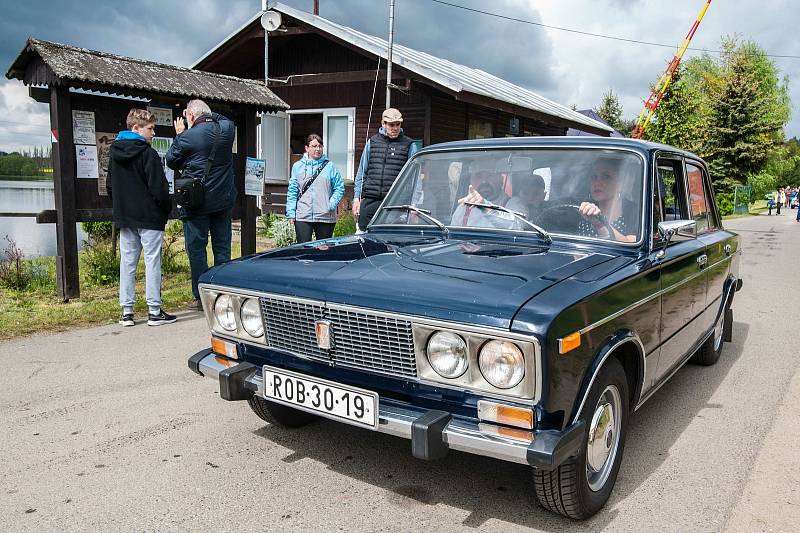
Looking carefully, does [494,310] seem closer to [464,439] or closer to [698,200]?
[464,439]

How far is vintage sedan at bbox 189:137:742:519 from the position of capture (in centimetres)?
251

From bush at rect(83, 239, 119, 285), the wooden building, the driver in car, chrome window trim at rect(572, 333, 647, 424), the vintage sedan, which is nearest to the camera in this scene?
the vintage sedan

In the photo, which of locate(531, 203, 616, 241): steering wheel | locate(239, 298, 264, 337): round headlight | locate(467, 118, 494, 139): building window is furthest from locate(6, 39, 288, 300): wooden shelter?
locate(467, 118, 494, 139): building window

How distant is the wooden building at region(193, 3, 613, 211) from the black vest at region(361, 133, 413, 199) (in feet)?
25.6

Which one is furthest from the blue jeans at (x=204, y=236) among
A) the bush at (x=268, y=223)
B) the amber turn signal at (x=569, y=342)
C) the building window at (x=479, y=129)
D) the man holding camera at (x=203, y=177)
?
the building window at (x=479, y=129)

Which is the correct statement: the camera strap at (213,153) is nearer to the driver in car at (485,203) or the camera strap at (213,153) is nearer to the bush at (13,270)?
the bush at (13,270)

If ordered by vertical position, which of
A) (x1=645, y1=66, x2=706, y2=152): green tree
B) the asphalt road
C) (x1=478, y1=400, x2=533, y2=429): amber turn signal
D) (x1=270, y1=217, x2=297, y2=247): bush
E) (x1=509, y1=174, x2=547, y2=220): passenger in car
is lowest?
the asphalt road

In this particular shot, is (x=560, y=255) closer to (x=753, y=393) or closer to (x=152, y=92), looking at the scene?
(x=753, y=393)

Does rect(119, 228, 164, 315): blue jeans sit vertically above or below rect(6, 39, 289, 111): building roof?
below

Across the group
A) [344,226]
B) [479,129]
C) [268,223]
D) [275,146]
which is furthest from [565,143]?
[479,129]

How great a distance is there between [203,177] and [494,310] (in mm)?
4631

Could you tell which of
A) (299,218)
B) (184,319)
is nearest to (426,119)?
(299,218)

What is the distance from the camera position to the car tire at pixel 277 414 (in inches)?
148

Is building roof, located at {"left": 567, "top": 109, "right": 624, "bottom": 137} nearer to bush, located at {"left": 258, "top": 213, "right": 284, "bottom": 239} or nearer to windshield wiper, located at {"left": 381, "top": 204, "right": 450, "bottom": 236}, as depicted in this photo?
bush, located at {"left": 258, "top": 213, "right": 284, "bottom": 239}
